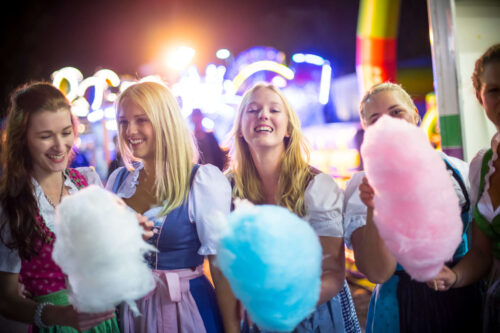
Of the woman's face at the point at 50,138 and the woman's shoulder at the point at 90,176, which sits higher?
the woman's face at the point at 50,138

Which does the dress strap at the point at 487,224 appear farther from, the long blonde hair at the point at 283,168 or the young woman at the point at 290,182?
the long blonde hair at the point at 283,168

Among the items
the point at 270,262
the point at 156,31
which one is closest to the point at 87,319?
the point at 270,262

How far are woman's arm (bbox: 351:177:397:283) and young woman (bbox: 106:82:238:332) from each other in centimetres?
53

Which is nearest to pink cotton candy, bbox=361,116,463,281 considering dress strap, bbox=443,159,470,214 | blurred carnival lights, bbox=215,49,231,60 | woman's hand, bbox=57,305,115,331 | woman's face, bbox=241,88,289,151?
dress strap, bbox=443,159,470,214

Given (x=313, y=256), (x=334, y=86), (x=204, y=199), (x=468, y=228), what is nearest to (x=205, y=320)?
(x=204, y=199)

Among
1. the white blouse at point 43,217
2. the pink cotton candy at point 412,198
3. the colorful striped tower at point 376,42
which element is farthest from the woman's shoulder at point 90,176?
the colorful striped tower at point 376,42

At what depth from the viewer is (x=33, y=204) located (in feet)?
4.15

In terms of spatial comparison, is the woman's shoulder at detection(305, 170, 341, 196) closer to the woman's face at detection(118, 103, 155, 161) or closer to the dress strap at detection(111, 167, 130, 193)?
the woman's face at detection(118, 103, 155, 161)

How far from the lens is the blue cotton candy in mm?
877

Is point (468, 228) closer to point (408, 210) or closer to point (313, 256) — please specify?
point (408, 210)

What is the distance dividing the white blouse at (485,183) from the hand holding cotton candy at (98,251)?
3.81ft

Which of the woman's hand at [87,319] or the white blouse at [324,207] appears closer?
the woman's hand at [87,319]

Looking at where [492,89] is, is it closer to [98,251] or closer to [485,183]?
[485,183]

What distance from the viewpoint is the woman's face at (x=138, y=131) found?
141 centimetres
